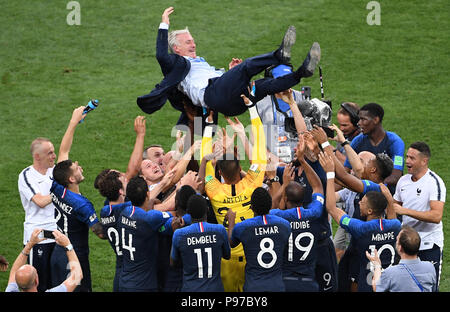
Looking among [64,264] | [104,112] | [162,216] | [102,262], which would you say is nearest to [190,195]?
[162,216]

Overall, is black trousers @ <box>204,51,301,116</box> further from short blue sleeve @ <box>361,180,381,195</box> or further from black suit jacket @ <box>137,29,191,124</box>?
short blue sleeve @ <box>361,180,381,195</box>

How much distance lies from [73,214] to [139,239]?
0.87 metres

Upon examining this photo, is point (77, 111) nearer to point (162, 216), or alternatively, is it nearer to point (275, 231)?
point (162, 216)

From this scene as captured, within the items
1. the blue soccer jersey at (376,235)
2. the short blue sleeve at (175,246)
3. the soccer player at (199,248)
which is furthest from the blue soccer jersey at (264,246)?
the blue soccer jersey at (376,235)

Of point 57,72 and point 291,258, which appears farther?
point 57,72

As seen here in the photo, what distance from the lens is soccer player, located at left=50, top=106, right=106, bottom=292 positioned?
23.0ft

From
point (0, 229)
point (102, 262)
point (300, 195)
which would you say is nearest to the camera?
point (300, 195)

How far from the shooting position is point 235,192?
695 centimetres

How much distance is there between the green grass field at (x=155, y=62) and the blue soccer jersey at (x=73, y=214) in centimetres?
357

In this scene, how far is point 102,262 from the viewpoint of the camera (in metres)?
9.52

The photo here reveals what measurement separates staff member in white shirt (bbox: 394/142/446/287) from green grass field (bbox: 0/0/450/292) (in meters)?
3.56

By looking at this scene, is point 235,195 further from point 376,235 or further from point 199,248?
point 376,235

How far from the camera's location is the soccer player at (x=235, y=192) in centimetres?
692

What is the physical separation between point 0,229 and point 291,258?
16.1ft
